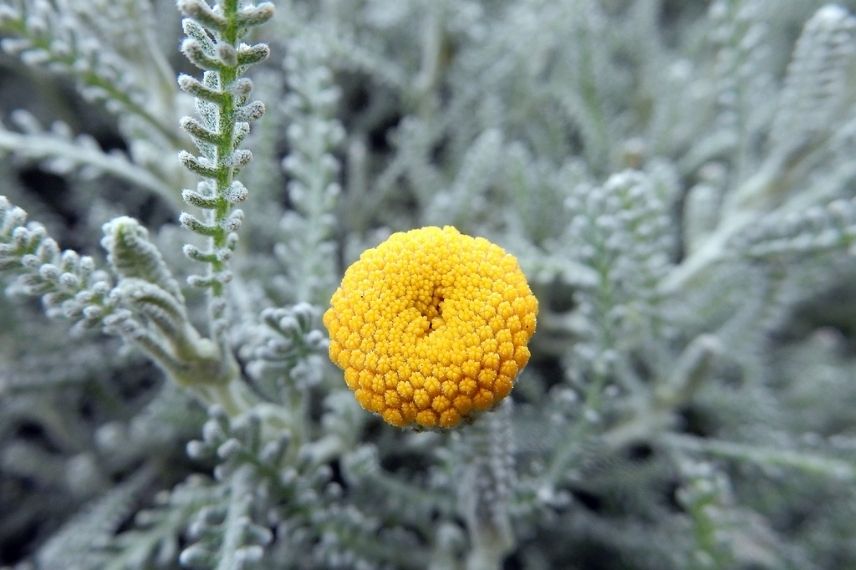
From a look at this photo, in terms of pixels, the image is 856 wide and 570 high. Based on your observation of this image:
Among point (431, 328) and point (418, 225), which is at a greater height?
point (418, 225)

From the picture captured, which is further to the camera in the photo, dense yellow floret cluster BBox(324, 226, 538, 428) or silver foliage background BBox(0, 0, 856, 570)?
silver foliage background BBox(0, 0, 856, 570)

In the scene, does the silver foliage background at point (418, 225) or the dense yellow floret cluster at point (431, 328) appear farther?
the silver foliage background at point (418, 225)

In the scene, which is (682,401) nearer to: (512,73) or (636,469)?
(636,469)

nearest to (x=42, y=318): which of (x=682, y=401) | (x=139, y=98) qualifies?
(x=139, y=98)

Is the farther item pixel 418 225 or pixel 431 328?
pixel 418 225
